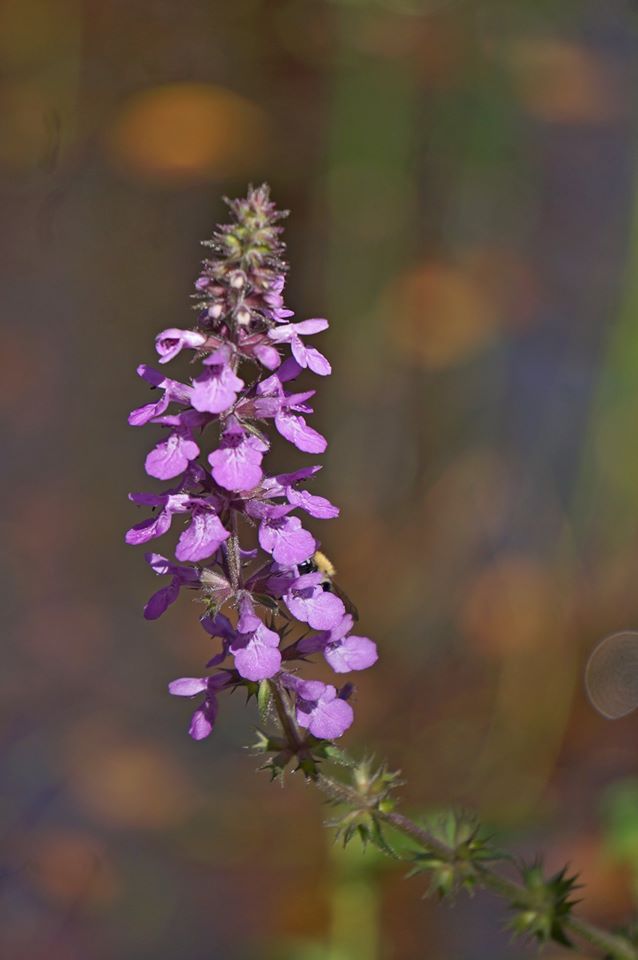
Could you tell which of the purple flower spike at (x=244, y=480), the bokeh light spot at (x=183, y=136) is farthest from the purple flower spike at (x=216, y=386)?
the bokeh light spot at (x=183, y=136)

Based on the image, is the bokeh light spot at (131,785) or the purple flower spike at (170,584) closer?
the purple flower spike at (170,584)

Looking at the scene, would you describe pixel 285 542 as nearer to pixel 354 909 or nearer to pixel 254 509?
pixel 254 509

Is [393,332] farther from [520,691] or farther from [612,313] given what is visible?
[520,691]

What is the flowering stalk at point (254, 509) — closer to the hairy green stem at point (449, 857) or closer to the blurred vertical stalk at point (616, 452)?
the hairy green stem at point (449, 857)

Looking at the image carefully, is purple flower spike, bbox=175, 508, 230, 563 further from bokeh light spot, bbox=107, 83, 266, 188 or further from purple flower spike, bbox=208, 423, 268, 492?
bokeh light spot, bbox=107, 83, 266, 188

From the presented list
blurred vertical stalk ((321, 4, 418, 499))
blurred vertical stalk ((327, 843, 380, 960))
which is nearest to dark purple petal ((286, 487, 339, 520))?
blurred vertical stalk ((327, 843, 380, 960))

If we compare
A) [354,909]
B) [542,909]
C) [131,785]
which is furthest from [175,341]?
[131,785]
